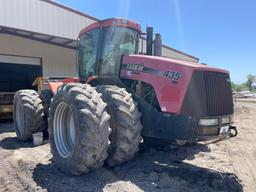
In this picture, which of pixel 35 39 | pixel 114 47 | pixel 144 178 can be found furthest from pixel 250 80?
pixel 144 178

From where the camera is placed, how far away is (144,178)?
13.3 ft

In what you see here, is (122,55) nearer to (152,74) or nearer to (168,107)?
(152,74)

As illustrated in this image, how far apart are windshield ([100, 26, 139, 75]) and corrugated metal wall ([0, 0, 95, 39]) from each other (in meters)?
6.40

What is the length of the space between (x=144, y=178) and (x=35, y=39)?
12409 millimetres

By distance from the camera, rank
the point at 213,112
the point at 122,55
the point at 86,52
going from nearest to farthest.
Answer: the point at 213,112
the point at 122,55
the point at 86,52

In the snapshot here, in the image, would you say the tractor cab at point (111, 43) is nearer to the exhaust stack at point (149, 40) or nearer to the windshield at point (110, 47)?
the windshield at point (110, 47)

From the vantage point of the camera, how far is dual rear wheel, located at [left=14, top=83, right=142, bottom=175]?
12.4 ft

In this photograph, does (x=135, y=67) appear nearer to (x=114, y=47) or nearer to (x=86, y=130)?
(x=114, y=47)

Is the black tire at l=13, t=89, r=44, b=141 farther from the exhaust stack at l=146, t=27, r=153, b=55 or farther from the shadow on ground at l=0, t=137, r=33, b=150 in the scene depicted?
the exhaust stack at l=146, t=27, r=153, b=55

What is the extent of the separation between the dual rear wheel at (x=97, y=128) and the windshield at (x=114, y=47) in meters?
1.02

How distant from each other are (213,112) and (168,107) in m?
0.69

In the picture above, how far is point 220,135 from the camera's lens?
4242mm

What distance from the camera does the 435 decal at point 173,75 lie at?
13.4ft

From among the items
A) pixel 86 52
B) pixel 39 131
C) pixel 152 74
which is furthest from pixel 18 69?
pixel 152 74
